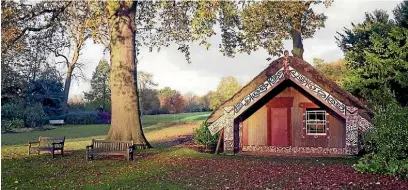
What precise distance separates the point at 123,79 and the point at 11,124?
2713cm

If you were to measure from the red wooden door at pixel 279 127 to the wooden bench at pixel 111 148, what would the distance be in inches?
307


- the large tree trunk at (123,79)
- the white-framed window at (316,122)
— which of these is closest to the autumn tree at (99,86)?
the large tree trunk at (123,79)

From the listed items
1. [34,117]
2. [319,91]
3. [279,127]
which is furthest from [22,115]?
[319,91]

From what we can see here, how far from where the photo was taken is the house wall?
21.8 metres

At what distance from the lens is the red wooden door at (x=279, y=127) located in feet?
74.0

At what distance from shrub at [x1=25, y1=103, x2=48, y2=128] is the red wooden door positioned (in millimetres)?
32489

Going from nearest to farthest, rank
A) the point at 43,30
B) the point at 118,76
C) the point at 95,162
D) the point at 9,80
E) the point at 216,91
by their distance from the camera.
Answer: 1. the point at 95,162
2. the point at 118,76
3. the point at 43,30
4. the point at 9,80
5. the point at 216,91

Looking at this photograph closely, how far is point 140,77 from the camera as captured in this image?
245 ft

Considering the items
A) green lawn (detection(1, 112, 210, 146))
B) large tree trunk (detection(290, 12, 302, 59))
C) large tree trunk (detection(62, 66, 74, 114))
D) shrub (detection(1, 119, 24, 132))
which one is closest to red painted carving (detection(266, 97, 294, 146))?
large tree trunk (detection(290, 12, 302, 59))

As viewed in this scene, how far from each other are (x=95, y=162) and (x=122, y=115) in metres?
5.00

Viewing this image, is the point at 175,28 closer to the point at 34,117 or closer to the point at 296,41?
the point at 296,41

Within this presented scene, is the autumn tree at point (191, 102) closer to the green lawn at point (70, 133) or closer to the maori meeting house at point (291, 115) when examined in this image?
the green lawn at point (70, 133)

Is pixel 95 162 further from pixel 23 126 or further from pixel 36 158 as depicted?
pixel 23 126

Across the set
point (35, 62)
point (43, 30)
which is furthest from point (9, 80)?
point (43, 30)
